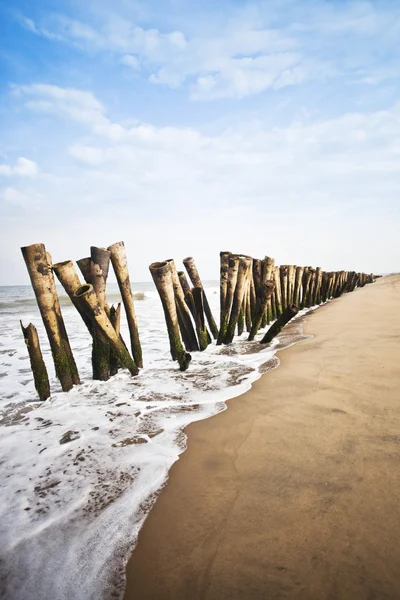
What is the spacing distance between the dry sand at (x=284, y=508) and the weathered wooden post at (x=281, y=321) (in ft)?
7.13

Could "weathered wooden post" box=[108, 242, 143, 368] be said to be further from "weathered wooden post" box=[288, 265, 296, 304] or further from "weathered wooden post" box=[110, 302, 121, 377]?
"weathered wooden post" box=[288, 265, 296, 304]

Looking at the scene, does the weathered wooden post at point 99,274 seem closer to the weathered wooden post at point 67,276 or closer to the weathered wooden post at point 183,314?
the weathered wooden post at point 67,276

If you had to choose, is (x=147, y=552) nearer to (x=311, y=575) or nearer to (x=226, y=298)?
(x=311, y=575)

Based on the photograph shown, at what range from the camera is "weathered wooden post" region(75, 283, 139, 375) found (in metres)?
3.19

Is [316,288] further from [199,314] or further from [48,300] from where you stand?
[48,300]

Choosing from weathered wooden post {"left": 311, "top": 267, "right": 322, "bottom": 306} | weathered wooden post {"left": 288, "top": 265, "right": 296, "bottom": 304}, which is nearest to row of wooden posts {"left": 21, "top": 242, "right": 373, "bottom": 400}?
weathered wooden post {"left": 288, "top": 265, "right": 296, "bottom": 304}

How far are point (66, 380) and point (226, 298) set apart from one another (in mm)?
3088

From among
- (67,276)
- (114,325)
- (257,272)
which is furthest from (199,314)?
(67,276)

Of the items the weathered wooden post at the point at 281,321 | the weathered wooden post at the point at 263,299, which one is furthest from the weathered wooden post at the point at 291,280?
the weathered wooden post at the point at 281,321

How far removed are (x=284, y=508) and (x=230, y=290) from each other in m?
4.33

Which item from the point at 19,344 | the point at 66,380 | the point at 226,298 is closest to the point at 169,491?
the point at 66,380

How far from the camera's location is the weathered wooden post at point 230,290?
18.0 feet

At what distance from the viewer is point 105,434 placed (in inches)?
94.5

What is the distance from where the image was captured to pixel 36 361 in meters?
3.26
